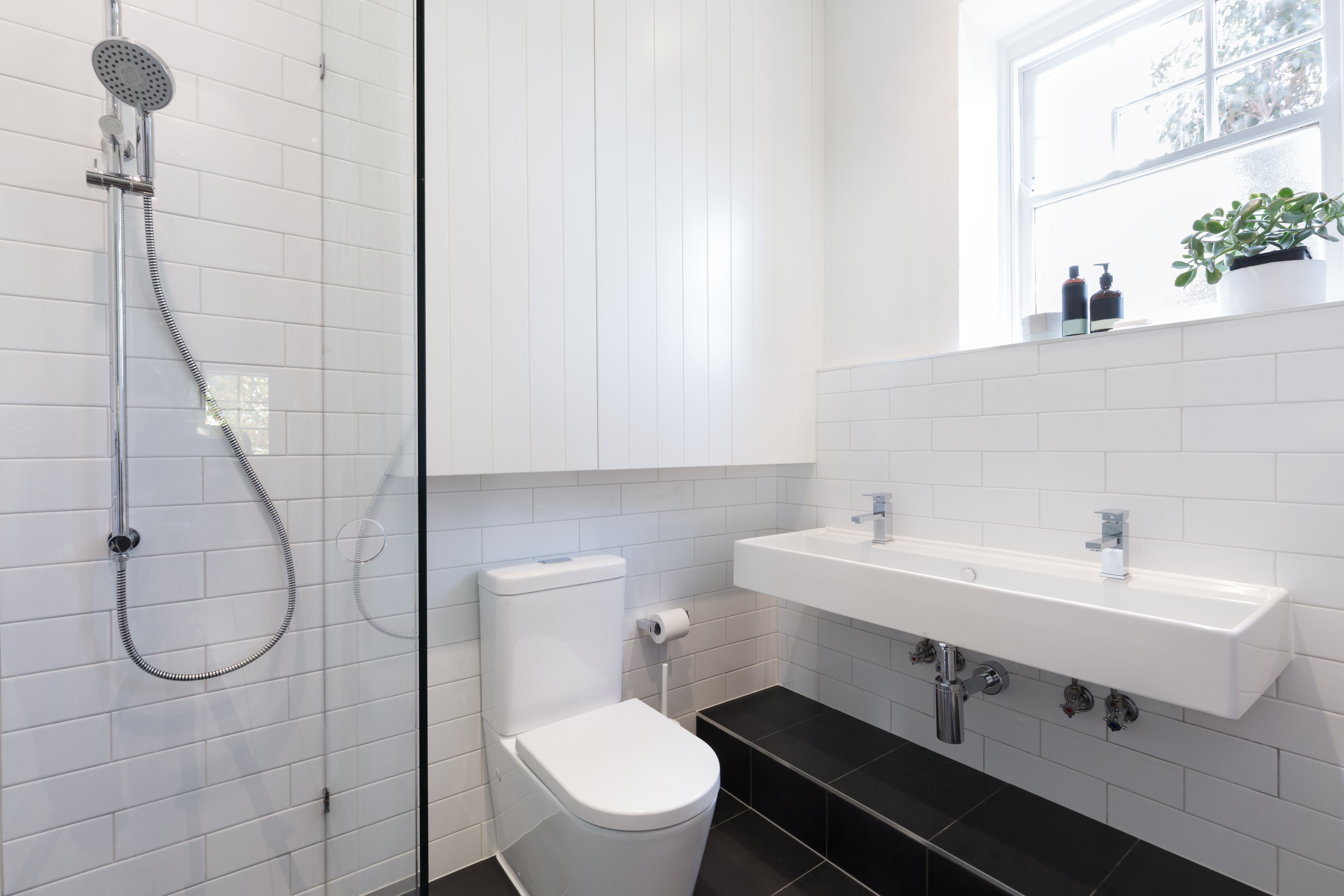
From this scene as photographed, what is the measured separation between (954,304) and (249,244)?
1815 millimetres

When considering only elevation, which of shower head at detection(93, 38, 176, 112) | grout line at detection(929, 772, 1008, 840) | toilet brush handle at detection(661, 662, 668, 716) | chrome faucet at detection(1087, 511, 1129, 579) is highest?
shower head at detection(93, 38, 176, 112)

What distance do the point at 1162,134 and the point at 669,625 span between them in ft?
6.43

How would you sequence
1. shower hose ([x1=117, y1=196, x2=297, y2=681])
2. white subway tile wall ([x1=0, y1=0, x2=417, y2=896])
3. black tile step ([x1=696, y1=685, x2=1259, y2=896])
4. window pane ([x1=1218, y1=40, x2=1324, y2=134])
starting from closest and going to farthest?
white subway tile wall ([x1=0, y1=0, x2=417, y2=896]), shower hose ([x1=117, y1=196, x2=297, y2=681]), black tile step ([x1=696, y1=685, x2=1259, y2=896]), window pane ([x1=1218, y1=40, x2=1324, y2=134])

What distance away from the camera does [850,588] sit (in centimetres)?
155

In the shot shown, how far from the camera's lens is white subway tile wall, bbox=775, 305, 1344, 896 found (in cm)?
118

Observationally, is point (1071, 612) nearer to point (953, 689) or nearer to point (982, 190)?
point (953, 689)

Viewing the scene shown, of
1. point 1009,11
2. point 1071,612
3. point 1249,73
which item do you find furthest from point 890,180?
point 1071,612

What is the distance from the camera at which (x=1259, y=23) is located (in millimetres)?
1472

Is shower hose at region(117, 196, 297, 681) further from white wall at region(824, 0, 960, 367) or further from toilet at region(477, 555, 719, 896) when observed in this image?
white wall at region(824, 0, 960, 367)

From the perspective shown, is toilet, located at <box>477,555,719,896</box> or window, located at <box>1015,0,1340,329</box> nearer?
toilet, located at <box>477,555,719,896</box>

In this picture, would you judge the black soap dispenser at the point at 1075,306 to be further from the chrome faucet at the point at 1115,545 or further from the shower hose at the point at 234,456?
the shower hose at the point at 234,456

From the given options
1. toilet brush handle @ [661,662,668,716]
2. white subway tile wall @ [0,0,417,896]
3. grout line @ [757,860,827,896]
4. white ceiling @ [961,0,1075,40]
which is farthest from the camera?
toilet brush handle @ [661,662,668,716]

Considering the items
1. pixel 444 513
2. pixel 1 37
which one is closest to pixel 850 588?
pixel 444 513

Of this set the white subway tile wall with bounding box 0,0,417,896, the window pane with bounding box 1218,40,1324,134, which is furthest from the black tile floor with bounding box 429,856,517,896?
the window pane with bounding box 1218,40,1324,134
